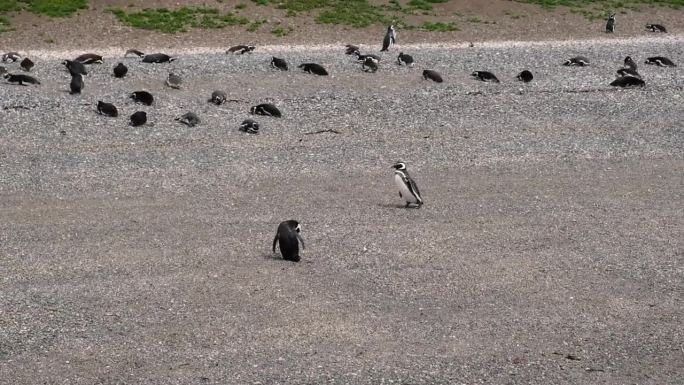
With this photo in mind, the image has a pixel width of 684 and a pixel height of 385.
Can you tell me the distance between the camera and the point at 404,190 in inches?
505

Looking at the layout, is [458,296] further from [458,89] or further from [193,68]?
[193,68]

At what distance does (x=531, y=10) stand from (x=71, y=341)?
20.6 meters

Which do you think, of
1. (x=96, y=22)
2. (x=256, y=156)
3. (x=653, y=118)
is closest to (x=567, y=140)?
(x=653, y=118)

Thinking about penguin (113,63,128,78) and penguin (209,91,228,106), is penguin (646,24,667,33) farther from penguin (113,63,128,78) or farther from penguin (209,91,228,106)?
penguin (113,63,128,78)

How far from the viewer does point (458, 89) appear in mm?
18953

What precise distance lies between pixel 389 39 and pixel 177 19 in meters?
4.95

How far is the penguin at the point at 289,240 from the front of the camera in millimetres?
10797

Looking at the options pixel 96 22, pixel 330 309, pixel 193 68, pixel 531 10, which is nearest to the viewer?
pixel 330 309

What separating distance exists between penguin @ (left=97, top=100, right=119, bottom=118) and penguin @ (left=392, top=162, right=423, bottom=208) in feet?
16.4

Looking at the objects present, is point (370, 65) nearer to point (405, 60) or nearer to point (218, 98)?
point (405, 60)

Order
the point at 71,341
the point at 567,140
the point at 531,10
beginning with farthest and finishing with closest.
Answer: the point at 531,10 → the point at 567,140 → the point at 71,341

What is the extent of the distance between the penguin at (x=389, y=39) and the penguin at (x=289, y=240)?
39.3ft

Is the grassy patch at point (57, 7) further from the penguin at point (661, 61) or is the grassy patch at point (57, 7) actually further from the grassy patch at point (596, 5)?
the penguin at point (661, 61)

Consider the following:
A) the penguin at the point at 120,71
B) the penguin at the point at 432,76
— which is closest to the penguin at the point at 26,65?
the penguin at the point at 120,71
